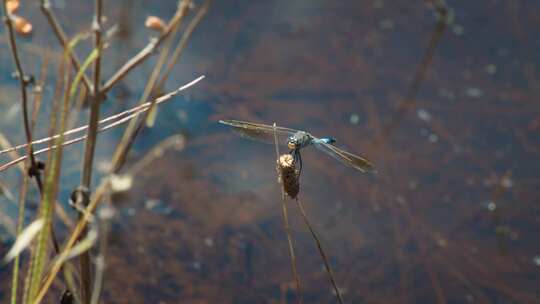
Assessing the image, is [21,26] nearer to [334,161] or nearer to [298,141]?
[298,141]

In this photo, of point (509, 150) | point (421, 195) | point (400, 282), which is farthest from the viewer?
point (509, 150)

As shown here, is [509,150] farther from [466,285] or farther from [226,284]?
[226,284]

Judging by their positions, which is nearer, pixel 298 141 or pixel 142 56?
pixel 142 56

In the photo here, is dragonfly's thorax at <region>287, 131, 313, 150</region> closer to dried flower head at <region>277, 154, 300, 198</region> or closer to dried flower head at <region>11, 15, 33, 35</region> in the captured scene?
dried flower head at <region>277, 154, 300, 198</region>

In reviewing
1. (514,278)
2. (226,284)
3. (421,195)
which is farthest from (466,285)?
(226,284)

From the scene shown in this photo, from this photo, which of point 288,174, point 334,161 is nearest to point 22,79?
point 288,174

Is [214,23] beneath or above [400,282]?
above

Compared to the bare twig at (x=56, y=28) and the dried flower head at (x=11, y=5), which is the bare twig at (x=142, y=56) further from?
the dried flower head at (x=11, y=5)
